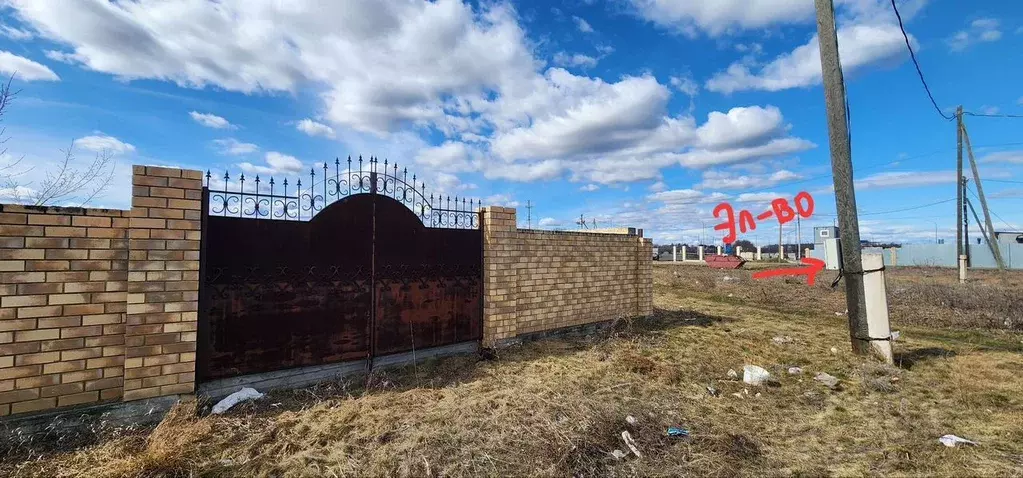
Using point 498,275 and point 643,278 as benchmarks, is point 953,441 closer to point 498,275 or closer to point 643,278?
point 498,275

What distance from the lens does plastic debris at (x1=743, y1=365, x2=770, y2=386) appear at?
4.73 m

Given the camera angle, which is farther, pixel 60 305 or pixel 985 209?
pixel 985 209

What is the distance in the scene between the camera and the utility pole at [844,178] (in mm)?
5656

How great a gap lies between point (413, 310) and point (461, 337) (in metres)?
0.82

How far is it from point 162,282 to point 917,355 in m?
8.63

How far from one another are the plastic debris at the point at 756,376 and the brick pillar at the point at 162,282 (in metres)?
5.34

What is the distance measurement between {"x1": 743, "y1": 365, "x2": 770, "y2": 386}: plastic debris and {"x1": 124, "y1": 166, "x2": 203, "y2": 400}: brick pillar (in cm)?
534

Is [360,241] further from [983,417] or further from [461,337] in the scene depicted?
[983,417]

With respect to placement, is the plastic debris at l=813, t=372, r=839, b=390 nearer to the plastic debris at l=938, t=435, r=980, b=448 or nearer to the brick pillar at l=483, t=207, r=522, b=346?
the plastic debris at l=938, t=435, r=980, b=448

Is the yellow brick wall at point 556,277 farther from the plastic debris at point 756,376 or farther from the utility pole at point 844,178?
the utility pole at point 844,178

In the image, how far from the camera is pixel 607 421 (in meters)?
3.37

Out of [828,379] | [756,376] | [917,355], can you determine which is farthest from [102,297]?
[917,355]

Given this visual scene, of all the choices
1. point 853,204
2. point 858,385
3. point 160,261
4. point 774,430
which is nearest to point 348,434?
point 160,261

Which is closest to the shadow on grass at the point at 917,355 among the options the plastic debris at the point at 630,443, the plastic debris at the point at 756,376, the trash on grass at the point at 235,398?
the plastic debris at the point at 756,376
